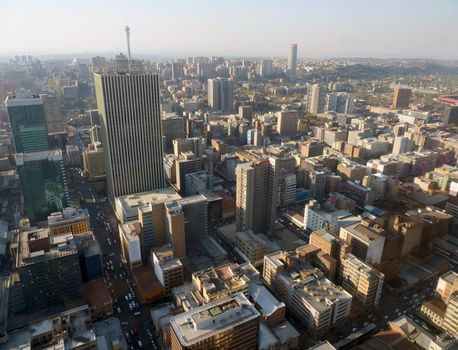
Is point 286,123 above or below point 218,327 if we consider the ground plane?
below

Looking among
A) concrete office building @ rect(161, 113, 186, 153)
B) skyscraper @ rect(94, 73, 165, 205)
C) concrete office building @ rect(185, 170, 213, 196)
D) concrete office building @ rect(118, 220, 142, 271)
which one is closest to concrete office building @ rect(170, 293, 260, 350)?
concrete office building @ rect(118, 220, 142, 271)

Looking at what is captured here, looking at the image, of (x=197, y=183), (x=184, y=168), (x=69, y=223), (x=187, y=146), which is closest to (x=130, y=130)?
(x=184, y=168)

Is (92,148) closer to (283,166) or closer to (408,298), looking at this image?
(283,166)

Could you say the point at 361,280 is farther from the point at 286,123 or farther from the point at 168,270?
the point at 286,123

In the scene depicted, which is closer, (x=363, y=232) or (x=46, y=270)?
(x=46, y=270)

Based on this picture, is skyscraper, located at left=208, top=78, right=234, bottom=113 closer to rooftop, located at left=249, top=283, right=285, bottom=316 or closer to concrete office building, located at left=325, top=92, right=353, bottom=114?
concrete office building, located at left=325, top=92, right=353, bottom=114

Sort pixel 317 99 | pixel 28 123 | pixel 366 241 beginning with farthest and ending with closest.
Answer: pixel 317 99 → pixel 28 123 → pixel 366 241
